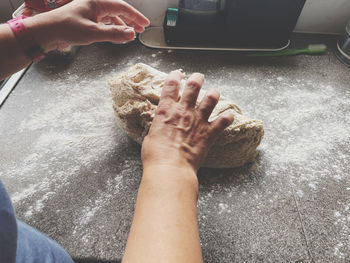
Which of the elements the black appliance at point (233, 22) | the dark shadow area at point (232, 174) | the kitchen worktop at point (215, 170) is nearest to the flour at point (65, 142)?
the kitchen worktop at point (215, 170)

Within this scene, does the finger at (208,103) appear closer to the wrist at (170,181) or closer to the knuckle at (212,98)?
the knuckle at (212,98)

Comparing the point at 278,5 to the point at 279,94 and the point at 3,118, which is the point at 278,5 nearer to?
the point at 279,94

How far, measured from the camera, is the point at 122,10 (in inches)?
37.4

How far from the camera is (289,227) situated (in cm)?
86

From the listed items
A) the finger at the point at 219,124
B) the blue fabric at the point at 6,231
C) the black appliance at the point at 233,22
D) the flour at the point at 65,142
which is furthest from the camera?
the black appliance at the point at 233,22

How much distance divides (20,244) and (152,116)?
568mm

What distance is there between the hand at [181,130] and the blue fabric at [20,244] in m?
0.32

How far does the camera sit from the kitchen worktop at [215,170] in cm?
84

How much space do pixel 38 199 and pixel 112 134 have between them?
41 centimetres

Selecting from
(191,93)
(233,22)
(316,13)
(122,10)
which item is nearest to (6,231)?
(191,93)

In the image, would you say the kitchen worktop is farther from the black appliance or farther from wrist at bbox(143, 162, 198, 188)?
wrist at bbox(143, 162, 198, 188)

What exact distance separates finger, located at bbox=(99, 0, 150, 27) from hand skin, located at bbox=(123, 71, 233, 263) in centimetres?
40

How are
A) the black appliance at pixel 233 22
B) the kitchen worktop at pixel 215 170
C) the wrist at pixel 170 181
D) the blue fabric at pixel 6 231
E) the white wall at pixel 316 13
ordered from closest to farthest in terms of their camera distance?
1. the blue fabric at pixel 6 231
2. the wrist at pixel 170 181
3. the kitchen worktop at pixel 215 170
4. the black appliance at pixel 233 22
5. the white wall at pixel 316 13

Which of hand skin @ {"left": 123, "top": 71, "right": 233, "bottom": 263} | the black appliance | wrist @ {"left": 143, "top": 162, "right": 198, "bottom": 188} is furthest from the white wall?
wrist @ {"left": 143, "top": 162, "right": 198, "bottom": 188}
